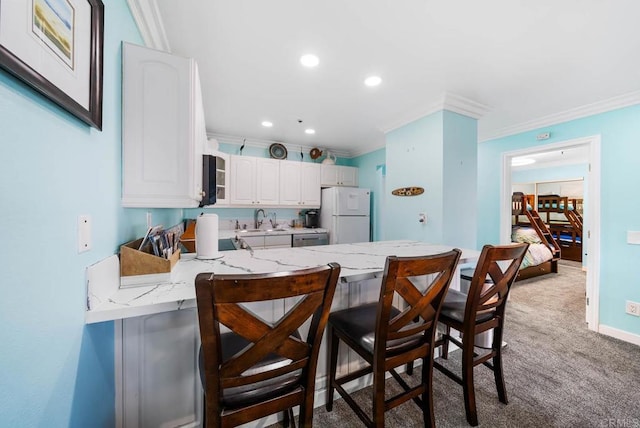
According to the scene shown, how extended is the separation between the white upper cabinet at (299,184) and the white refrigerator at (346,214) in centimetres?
23

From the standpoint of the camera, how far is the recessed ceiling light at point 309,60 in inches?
77.1

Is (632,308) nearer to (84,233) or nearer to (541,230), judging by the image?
(541,230)

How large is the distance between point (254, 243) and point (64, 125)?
3177 millimetres

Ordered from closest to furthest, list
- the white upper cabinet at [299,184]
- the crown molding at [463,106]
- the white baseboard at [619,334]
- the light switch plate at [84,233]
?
the light switch plate at [84,233] → the white baseboard at [619,334] → the crown molding at [463,106] → the white upper cabinet at [299,184]

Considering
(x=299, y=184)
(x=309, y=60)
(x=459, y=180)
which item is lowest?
(x=459, y=180)

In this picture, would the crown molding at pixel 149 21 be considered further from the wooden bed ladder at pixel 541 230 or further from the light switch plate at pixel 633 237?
the wooden bed ladder at pixel 541 230

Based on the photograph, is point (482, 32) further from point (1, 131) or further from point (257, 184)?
point (257, 184)

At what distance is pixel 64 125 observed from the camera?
0.77 m

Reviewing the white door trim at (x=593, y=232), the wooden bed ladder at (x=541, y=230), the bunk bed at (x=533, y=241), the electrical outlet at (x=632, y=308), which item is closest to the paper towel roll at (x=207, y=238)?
the white door trim at (x=593, y=232)

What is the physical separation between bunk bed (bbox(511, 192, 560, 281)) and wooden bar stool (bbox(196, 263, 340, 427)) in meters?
4.32

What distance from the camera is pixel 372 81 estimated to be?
2328 mm

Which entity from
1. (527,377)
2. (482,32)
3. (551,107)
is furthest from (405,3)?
(527,377)

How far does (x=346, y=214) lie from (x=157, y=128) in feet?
11.0

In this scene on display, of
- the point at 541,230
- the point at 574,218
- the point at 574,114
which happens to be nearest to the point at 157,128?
the point at 574,114
